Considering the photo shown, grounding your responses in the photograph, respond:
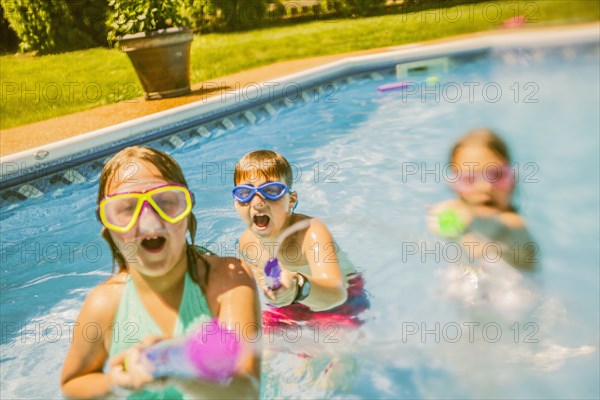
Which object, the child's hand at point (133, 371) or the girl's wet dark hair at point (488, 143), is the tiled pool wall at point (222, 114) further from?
the child's hand at point (133, 371)

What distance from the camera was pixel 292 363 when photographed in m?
3.63

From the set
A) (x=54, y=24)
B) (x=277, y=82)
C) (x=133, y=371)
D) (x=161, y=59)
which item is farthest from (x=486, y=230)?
(x=54, y=24)

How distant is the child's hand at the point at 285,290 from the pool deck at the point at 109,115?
19.1 ft

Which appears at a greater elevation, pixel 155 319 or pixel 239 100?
pixel 239 100

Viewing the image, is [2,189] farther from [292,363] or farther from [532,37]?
[532,37]

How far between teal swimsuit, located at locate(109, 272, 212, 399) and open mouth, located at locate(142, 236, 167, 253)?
0.18 meters

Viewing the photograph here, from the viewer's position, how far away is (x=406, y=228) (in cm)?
632

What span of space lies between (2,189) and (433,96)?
6934 mm

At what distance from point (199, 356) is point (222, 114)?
700 centimetres

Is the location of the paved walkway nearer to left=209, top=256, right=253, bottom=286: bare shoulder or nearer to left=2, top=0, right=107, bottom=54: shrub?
left=209, top=256, right=253, bottom=286: bare shoulder

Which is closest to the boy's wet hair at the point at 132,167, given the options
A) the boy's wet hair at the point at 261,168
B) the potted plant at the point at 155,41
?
the boy's wet hair at the point at 261,168

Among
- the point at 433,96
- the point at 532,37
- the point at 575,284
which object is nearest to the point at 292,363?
the point at 575,284

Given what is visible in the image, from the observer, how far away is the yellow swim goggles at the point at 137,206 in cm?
223

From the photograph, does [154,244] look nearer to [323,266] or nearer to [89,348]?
[89,348]
